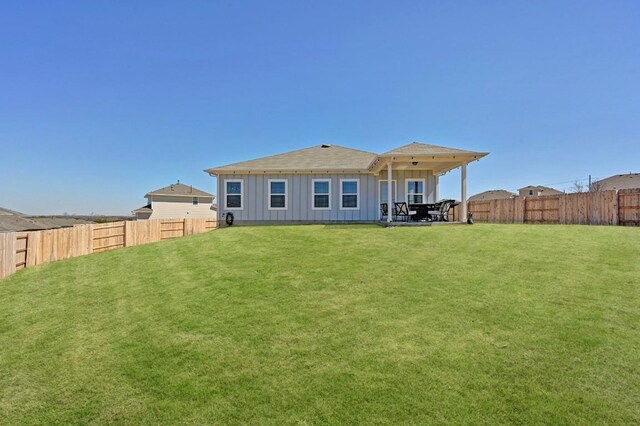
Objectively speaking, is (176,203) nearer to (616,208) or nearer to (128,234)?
(128,234)

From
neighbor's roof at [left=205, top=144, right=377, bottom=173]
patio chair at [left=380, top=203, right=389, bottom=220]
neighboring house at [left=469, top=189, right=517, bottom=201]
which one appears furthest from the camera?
neighboring house at [left=469, top=189, right=517, bottom=201]

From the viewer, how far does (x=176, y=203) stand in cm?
3403

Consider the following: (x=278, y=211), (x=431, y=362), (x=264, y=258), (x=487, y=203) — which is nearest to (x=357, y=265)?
(x=264, y=258)

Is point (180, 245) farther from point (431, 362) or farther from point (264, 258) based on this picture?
point (431, 362)

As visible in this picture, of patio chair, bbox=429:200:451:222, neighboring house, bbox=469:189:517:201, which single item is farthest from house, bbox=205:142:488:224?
neighboring house, bbox=469:189:517:201

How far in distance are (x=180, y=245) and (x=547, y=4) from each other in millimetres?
14503

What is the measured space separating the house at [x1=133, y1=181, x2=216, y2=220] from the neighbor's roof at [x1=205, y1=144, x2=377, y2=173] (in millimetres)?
19371

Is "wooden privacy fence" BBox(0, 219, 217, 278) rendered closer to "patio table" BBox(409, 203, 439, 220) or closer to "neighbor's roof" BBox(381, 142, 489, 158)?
"neighbor's roof" BBox(381, 142, 489, 158)

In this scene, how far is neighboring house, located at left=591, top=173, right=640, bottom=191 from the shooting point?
35.6 m

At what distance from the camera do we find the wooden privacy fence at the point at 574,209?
13328 mm

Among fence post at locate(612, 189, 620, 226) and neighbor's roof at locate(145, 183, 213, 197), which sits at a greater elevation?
neighbor's roof at locate(145, 183, 213, 197)

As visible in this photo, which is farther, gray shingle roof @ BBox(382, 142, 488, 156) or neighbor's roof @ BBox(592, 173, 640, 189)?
neighbor's roof @ BBox(592, 173, 640, 189)

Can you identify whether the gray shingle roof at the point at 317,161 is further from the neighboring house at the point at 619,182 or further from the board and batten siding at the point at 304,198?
the neighboring house at the point at 619,182

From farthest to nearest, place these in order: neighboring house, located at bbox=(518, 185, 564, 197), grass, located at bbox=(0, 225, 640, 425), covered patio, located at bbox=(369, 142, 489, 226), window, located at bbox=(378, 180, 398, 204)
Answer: neighboring house, located at bbox=(518, 185, 564, 197) < window, located at bbox=(378, 180, 398, 204) < covered patio, located at bbox=(369, 142, 489, 226) < grass, located at bbox=(0, 225, 640, 425)
